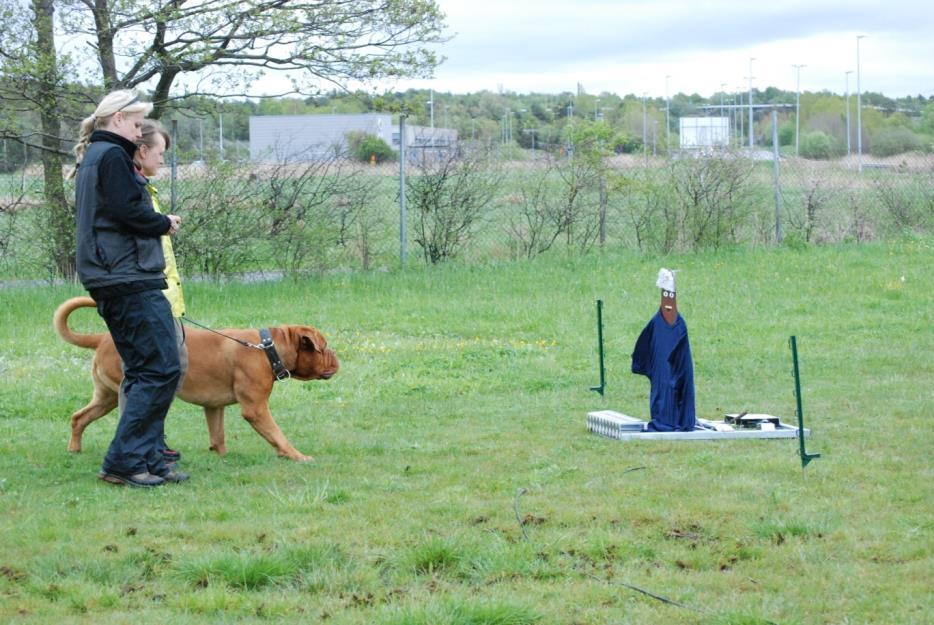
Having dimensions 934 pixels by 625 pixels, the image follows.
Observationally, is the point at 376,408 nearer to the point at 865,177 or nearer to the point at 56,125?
the point at 56,125

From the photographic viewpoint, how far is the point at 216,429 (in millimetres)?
7020

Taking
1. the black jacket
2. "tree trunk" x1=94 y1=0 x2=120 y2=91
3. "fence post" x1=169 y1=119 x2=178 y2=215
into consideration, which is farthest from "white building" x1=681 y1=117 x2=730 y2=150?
the black jacket

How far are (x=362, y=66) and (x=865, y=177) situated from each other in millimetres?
8803

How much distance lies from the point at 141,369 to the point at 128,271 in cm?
53

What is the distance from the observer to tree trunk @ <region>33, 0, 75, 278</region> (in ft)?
47.5

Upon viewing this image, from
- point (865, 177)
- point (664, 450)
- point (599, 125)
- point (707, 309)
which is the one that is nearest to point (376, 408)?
point (664, 450)

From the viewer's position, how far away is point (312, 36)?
15.3m

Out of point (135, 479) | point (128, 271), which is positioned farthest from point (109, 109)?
point (135, 479)

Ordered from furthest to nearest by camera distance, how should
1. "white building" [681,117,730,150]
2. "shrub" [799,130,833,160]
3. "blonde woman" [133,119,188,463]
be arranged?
"shrub" [799,130,833,160] < "white building" [681,117,730,150] < "blonde woman" [133,119,188,463]

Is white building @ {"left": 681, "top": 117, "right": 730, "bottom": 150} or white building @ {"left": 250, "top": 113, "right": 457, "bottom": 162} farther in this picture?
white building @ {"left": 681, "top": 117, "right": 730, "bottom": 150}

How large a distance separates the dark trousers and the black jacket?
105 millimetres

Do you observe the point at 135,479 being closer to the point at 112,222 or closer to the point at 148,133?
the point at 112,222

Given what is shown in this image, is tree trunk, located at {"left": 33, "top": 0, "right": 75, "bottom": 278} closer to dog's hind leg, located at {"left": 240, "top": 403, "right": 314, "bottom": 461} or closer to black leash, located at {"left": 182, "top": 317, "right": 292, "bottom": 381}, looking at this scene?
black leash, located at {"left": 182, "top": 317, "right": 292, "bottom": 381}

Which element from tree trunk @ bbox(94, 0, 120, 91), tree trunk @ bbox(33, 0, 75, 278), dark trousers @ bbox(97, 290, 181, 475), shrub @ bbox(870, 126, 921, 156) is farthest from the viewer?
shrub @ bbox(870, 126, 921, 156)
